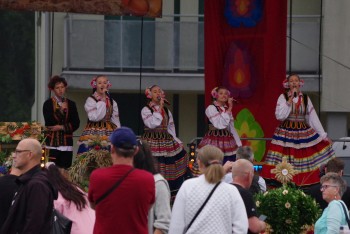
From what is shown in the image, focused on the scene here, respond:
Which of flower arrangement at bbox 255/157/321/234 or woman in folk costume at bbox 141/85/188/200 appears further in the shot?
woman in folk costume at bbox 141/85/188/200

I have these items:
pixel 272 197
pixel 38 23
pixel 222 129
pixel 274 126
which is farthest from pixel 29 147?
pixel 38 23

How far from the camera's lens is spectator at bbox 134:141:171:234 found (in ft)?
30.1

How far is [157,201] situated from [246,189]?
30.4 inches

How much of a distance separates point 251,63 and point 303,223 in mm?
7517

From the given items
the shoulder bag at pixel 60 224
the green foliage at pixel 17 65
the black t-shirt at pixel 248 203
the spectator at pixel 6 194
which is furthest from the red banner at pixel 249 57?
the green foliage at pixel 17 65

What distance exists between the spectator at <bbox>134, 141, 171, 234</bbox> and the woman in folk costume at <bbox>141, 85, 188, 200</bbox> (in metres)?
7.90

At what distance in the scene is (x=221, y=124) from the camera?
17.0 meters

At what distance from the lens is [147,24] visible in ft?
81.6

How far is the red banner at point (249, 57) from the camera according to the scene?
18.5m

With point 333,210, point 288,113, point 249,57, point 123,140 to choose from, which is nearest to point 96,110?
point 288,113

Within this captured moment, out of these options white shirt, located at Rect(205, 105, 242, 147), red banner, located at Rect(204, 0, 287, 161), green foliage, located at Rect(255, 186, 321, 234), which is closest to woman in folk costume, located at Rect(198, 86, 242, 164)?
white shirt, located at Rect(205, 105, 242, 147)

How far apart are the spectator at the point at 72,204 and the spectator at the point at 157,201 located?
639mm

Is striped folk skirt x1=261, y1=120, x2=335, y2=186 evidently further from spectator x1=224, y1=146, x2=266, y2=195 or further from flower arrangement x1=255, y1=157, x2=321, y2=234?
flower arrangement x1=255, y1=157, x2=321, y2=234

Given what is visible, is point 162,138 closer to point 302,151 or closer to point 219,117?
point 219,117
